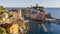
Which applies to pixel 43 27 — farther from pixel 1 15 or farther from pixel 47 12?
pixel 1 15

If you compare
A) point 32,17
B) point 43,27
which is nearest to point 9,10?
point 32,17

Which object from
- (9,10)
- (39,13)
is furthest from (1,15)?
(39,13)

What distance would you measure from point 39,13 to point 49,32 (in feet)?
1.53

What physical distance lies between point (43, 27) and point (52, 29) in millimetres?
195

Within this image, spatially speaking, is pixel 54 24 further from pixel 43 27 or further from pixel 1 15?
pixel 1 15

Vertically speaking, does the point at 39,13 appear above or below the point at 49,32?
above

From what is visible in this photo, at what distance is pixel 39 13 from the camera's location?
3.90 metres

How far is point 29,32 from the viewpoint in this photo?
3830 millimetres

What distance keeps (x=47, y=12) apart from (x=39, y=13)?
18cm

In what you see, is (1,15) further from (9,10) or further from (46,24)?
(46,24)

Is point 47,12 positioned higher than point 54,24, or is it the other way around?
point 47,12

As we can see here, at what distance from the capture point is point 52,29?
380 centimetres

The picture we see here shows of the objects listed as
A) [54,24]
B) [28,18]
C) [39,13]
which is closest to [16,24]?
[28,18]

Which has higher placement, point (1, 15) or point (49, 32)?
point (1, 15)
